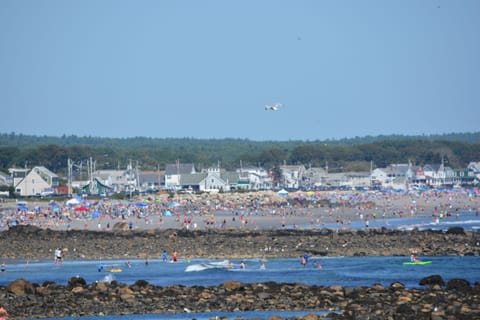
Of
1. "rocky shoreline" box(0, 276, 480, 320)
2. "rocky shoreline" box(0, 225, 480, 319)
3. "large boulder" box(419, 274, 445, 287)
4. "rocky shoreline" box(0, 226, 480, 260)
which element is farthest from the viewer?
"rocky shoreline" box(0, 226, 480, 260)

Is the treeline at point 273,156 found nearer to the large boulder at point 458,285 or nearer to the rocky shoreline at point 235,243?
the rocky shoreline at point 235,243

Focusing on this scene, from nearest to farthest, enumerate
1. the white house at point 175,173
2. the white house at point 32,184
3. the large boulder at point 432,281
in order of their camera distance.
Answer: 1. the large boulder at point 432,281
2. the white house at point 32,184
3. the white house at point 175,173

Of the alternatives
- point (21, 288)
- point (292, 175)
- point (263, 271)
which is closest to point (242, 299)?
point (21, 288)

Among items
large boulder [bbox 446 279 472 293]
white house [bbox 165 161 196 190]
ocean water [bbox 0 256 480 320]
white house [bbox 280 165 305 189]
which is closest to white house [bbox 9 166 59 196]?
white house [bbox 165 161 196 190]

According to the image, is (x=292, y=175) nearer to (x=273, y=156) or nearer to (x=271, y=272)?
(x=273, y=156)

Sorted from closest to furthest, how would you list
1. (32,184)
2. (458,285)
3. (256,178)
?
(458,285)
(32,184)
(256,178)

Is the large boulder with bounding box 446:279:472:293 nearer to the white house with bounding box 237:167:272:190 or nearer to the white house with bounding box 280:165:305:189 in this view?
the white house with bounding box 237:167:272:190

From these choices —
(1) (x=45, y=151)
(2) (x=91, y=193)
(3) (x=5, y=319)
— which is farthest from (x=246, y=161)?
(3) (x=5, y=319)

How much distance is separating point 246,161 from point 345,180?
2479 cm

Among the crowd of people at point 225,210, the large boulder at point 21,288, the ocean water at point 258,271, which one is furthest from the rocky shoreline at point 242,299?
the crowd of people at point 225,210

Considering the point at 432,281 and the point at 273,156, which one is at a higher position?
the point at 273,156

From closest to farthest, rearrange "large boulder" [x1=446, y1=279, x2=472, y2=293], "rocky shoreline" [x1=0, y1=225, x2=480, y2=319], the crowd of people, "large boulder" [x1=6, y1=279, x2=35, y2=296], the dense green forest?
"rocky shoreline" [x1=0, y1=225, x2=480, y2=319] < "large boulder" [x1=446, y1=279, x2=472, y2=293] < "large boulder" [x1=6, y1=279, x2=35, y2=296] < the crowd of people < the dense green forest

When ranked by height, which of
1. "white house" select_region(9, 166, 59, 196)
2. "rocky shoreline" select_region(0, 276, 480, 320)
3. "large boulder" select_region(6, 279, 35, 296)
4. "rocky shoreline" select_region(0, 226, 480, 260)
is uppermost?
"white house" select_region(9, 166, 59, 196)

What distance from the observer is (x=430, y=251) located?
135 ft
